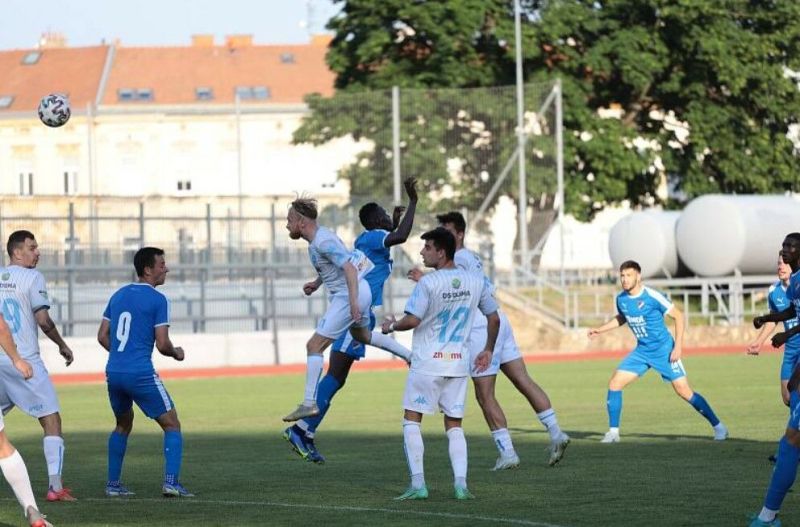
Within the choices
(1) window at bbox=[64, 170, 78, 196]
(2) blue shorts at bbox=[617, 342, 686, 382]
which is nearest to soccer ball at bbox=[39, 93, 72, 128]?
(2) blue shorts at bbox=[617, 342, 686, 382]

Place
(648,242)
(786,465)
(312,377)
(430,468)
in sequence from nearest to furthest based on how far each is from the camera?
1. (786,465)
2. (430,468)
3. (312,377)
4. (648,242)

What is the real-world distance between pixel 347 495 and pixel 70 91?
7486 cm

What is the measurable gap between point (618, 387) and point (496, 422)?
3036 millimetres

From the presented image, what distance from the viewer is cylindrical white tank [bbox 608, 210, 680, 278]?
4447 centimetres

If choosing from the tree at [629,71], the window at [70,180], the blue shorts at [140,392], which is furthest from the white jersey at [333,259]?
the window at [70,180]

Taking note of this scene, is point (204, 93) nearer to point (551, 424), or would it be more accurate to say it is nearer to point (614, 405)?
point (614, 405)

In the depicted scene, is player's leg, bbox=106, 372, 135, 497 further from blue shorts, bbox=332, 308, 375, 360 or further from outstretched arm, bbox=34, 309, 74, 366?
blue shorts, bbox=332, 308, 375, 360

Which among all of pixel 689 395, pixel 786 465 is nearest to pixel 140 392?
pixel 786 465

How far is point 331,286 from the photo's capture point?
1446 centimetres

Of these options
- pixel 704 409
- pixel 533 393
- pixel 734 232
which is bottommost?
pixel 704 409

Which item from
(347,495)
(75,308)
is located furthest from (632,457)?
(75,308)

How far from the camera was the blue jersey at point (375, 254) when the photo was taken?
14.9 m

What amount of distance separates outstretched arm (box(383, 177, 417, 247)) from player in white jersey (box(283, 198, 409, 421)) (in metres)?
0.29

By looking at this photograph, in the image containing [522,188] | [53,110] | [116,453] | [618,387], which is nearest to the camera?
[116,453]
